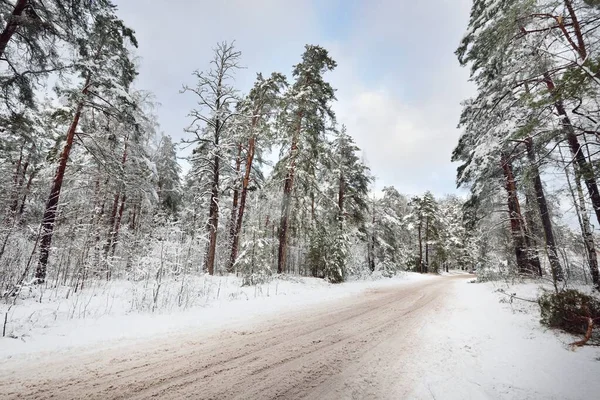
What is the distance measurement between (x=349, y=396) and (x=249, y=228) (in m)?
8.88

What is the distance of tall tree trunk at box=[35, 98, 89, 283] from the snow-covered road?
578 centimetres

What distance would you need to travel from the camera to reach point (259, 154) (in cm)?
1695

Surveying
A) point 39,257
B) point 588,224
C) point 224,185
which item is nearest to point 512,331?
point 588,224

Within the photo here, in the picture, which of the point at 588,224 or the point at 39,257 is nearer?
the point at 588,224

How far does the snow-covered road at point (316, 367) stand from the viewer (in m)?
2.51

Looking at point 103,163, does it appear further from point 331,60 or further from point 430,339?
point 331,60

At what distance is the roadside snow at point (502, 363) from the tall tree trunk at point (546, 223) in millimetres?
2329

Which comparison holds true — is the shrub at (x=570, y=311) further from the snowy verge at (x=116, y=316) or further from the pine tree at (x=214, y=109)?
the pine tree at (x=214, y=109)

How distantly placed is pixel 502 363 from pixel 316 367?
2612mm

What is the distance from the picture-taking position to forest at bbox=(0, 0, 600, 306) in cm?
574

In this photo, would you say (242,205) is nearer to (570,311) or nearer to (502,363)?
(502,363)

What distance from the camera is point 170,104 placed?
53.4 ft

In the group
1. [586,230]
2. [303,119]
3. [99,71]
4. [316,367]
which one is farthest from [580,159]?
[99,71]

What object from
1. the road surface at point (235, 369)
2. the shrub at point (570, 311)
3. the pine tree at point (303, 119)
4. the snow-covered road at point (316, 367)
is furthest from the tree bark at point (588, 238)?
the pine tree at point (303, 119)
